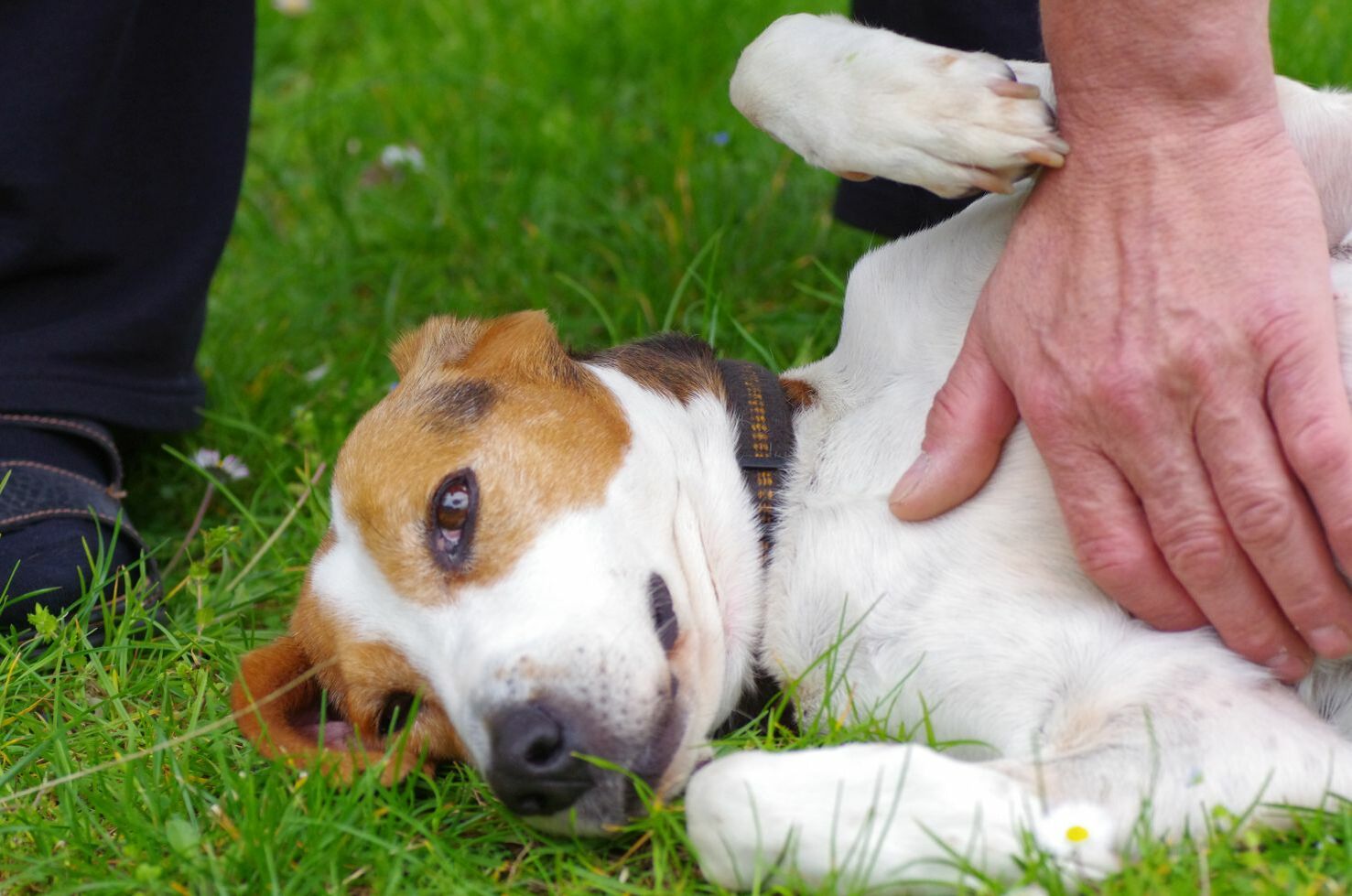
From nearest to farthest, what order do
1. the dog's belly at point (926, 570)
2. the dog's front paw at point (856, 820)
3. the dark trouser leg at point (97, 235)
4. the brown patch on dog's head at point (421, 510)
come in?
the dog's front paw at point (856, 820)
the dog's belly at point (926, 570)
the brown patch on dog's head at point (421, 510)
the dark trouser leg at point (97, 235)

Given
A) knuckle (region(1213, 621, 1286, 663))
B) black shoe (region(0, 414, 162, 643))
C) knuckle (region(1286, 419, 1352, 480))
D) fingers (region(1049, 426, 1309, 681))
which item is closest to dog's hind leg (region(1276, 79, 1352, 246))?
knuckle (region(1286, 419, 1352, 480))

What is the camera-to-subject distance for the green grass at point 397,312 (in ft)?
8.61

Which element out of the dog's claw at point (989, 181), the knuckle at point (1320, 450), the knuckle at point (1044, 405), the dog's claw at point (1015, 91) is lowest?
the knuckle at point (1044, 405)

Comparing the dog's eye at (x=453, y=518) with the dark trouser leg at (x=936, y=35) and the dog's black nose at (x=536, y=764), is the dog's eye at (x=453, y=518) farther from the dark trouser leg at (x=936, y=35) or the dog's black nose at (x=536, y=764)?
the dark trouser leg at (x=936, y=35)

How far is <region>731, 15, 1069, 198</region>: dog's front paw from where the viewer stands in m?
2.86

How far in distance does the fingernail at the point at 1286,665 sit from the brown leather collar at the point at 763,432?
1106 mm

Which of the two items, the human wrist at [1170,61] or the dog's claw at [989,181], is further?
the dog's claw at [989,181]

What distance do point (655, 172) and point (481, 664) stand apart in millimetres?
3113

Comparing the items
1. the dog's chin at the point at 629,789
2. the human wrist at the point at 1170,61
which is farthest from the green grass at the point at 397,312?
the human wrist at the point at 1170,61

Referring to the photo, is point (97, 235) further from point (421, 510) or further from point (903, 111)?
point (903, 111)

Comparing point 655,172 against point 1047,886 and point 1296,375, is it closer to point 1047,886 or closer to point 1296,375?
point 1296,375

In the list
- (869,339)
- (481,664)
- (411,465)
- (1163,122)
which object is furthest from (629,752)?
(1163,122)

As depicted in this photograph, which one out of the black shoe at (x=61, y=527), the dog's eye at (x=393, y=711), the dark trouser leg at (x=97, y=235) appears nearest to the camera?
the dog's eye at (x=393, y=711)

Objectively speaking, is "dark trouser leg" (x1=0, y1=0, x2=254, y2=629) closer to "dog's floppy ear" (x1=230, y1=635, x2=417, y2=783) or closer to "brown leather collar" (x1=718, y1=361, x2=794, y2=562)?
"dog's floppy ear" (x1=230, y1=635, x2=417, y2=783)
